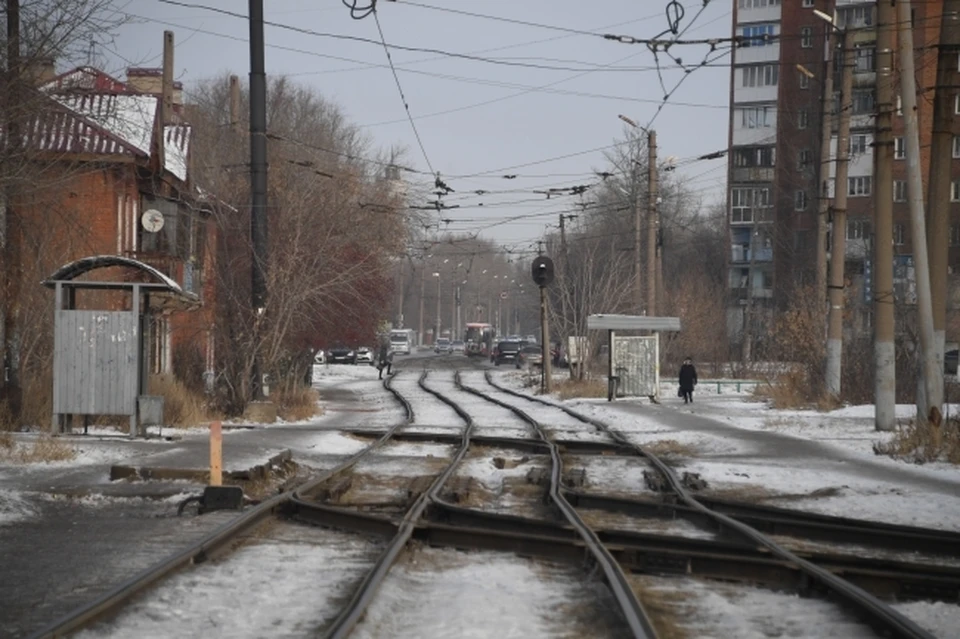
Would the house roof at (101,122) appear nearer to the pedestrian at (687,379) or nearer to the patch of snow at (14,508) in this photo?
the patch of snow at (14,508)

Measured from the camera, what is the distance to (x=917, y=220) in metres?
21.4

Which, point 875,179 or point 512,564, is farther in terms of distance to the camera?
point 875,179

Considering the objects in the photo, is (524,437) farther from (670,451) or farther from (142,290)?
(142,290)

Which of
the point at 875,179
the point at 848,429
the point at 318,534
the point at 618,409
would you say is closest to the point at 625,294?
the point at 618,409

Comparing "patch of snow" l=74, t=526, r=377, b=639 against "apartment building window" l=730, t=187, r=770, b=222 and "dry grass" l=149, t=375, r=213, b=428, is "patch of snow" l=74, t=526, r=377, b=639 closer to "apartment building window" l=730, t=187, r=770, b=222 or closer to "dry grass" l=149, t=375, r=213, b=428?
"dry grass" l=149, t=375, r=213, b=428

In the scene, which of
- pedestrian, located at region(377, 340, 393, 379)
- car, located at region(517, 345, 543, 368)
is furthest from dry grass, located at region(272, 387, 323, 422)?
car, located at region(517, 345, 543, 368)

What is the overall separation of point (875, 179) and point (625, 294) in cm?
2939

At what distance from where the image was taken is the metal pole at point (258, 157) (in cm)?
2847

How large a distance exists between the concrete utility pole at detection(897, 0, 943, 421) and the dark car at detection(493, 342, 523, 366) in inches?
2664

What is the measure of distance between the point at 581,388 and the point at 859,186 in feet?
116

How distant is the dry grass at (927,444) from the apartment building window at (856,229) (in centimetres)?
4976

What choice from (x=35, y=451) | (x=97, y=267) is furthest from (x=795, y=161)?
(x=35, y=451)

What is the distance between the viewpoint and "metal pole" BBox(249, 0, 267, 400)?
2847 centimetres

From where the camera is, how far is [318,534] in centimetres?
1205
